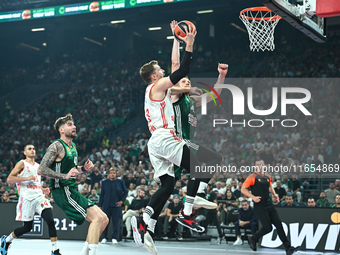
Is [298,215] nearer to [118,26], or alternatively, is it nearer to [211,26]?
[211,26]

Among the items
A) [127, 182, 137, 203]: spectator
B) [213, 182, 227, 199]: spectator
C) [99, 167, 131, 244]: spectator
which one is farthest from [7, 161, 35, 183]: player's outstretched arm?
[213, 182, 227, 199]: spectator

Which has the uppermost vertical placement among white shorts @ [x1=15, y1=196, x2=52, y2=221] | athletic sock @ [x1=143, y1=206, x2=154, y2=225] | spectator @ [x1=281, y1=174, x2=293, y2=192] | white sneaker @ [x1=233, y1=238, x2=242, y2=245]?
athletic sock @ [x1=143, y1=206, x2=154, y2=225]

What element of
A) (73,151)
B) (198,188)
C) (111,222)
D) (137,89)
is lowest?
(111,222)

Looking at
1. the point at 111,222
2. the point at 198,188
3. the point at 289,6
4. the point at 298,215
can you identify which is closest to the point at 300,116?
the point at 298,215

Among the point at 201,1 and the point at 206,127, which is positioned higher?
the point at 201,1

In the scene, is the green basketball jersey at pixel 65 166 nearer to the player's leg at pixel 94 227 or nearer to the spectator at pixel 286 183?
the player's leg at pixel 94 227

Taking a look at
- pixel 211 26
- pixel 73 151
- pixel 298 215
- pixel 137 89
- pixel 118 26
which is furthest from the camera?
pixel 118 26

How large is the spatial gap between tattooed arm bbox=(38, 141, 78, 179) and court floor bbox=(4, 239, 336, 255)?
3744 millimetres

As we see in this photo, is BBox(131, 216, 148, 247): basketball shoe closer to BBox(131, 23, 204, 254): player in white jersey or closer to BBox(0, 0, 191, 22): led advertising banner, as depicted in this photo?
BBox(131, 23, 204, 254): player in white jersey

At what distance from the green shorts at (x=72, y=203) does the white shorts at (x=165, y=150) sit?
1.39 meters

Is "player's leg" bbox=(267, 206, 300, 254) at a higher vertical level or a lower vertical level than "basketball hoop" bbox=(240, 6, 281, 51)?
lower

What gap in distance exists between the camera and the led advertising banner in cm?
2269

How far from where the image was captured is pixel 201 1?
77.8ft

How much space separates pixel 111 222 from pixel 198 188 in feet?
24.2
